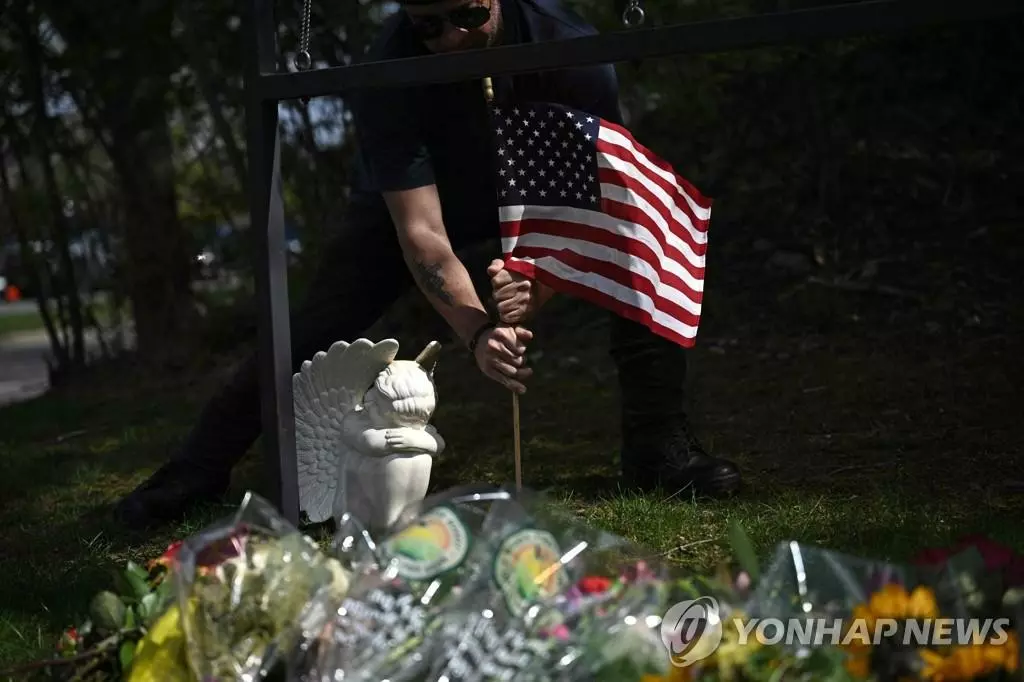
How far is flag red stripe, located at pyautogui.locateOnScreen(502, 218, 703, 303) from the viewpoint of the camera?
304 centimetres

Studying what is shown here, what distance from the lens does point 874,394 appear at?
4758 mm

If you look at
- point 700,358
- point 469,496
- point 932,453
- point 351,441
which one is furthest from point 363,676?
point 700,358

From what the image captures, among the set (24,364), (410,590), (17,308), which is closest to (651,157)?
(410,590)

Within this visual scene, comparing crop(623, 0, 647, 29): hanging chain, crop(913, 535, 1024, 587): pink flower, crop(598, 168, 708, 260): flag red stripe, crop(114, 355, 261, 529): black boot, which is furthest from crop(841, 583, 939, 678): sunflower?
crop(114, 355, 261, 529): black boot

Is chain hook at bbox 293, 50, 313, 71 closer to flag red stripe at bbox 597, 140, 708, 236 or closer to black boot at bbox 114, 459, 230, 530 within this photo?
flag red stripe at bbox 597, 140, 708, 236

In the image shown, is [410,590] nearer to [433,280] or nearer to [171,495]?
[433,280]

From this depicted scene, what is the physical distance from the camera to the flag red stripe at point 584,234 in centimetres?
304

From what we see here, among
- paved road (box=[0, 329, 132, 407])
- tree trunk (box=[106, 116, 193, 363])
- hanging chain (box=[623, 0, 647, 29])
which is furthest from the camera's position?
paved road (box=[0, 329, 132, 407])

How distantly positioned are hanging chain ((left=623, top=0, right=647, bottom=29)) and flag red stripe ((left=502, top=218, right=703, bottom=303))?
608 millimetres

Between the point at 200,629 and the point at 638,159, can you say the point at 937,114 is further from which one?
the point at 200,629

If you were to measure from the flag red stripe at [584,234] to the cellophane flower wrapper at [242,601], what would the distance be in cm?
119

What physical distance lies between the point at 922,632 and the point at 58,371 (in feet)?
21.1

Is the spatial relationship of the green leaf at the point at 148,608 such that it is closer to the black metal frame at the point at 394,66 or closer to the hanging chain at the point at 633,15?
the black metal frame at the point at 394,66

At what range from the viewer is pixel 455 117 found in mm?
3520
